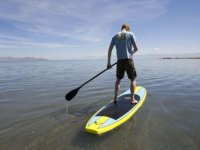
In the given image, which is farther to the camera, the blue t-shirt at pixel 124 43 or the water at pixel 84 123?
the blue t-shirt at pixel 124 43

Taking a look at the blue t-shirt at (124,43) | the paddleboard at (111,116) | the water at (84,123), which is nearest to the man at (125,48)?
the blue t-shirt at (124,43)

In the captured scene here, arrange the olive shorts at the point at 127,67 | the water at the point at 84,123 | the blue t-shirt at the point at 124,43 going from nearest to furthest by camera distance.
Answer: the water at the point at 84,123
the blue t-shirt at the point at 124,43
the olive shorts at the point at 127,67

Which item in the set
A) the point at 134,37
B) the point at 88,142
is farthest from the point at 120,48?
the point at 88,142

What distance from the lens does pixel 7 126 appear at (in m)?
6.25

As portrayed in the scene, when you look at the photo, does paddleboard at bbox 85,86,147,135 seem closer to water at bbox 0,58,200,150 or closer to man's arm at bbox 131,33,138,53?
water at bbox 0,58,200,150

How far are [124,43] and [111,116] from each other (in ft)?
9.11

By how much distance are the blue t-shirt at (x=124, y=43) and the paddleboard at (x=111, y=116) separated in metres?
1.88

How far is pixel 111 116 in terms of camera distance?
6.00 metres

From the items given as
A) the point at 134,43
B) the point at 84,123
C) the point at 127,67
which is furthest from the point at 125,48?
the point at 84,123

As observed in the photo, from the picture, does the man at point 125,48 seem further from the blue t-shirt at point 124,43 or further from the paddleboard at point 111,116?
the paddleboard at point 111,116

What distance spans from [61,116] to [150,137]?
11.4 feet

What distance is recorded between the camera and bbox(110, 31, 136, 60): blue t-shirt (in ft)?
22.5

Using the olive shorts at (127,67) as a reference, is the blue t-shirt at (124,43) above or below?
above

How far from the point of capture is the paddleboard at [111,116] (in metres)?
5.25
